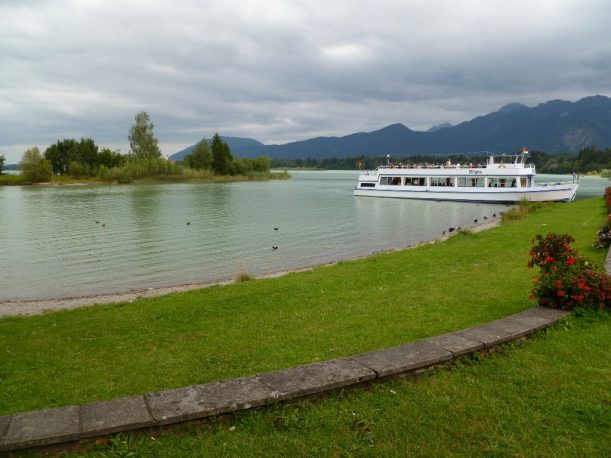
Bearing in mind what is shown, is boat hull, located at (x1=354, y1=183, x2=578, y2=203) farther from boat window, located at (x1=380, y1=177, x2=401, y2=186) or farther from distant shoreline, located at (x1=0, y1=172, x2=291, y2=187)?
distant shoreline, located at (x1=0, y1=172, x2=291, y2=187)

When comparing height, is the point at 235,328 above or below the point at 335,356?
below

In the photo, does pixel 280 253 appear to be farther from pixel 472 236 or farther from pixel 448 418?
pixel 448 418

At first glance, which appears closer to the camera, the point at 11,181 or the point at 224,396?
the point at 224,396

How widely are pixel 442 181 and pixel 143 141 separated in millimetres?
96401

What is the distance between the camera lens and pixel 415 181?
6594 cm

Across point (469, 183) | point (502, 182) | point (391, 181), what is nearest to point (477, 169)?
point (469, 183)

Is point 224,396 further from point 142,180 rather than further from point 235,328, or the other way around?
point 142,180

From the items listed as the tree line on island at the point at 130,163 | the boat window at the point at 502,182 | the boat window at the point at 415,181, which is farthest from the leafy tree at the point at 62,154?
the boat window at the point at 502,182

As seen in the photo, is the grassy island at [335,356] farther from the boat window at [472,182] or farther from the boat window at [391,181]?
the boat window at [391,181]

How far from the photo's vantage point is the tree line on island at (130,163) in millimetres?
116812

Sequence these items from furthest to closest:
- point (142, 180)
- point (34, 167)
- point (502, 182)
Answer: point (142, 180) → point (34, 167) → point (502, 182)

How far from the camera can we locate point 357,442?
4.10 m

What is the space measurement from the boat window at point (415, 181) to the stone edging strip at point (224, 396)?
61.1m

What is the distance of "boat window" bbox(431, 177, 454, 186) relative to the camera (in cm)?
6172
